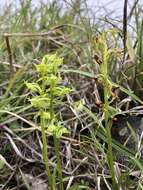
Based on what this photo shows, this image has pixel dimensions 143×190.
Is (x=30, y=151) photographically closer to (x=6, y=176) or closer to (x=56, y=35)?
(x=6, y=176)

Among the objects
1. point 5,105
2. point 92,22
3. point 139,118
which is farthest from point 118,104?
point 92,22

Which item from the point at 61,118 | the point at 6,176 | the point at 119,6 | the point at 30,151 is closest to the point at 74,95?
the point at 61,118

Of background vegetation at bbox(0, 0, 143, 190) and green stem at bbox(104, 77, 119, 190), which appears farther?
background vegetation at bbox(0, 0, 143, 190)

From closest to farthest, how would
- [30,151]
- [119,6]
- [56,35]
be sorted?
[30,151], [56,35], [119,6]

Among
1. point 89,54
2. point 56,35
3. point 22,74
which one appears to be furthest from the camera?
point 56,35

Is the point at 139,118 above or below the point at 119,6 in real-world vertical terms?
below

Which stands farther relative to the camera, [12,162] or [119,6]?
[119,6]

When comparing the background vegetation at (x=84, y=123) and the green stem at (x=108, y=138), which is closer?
the green stem at (x=108, y=138)

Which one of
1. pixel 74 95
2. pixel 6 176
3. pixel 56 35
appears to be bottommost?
pixel 6 176

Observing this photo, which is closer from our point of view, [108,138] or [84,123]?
[108,138]
